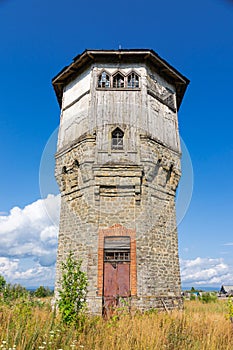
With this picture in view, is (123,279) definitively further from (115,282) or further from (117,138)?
(117,138)

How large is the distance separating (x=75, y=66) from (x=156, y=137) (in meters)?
5.99

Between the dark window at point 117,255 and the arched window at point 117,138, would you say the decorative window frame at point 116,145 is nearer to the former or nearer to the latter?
the arched window at point 117,138

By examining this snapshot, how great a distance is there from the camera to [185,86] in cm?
1667

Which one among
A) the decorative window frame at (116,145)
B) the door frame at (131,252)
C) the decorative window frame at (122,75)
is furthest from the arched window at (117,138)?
the door frame at (131,252)

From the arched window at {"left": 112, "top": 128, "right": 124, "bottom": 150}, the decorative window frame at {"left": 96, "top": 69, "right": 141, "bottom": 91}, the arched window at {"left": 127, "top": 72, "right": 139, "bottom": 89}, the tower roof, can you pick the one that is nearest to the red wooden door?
the arched window at {"left": 112, "top": 128, "right": 124, "bottom": 150}

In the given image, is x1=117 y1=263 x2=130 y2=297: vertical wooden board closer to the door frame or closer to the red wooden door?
the red wooden door

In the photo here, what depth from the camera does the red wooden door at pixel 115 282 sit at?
1094 cm

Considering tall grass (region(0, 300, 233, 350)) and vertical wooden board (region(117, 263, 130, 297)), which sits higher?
vertical wooden board (region(117, 263, 130, 297))

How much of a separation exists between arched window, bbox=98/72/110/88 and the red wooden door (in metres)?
8.62

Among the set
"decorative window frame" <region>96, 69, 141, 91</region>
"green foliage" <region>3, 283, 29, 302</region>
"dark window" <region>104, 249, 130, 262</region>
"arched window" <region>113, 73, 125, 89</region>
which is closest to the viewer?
"green foliage" <region>3, 283, 29, 302</region>

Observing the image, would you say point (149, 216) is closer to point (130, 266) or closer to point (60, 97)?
point (130, 266)

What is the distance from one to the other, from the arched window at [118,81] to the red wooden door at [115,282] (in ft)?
28.4

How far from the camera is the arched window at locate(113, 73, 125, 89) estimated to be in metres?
14.5

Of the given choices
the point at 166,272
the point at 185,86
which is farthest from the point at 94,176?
the point at 185,86
